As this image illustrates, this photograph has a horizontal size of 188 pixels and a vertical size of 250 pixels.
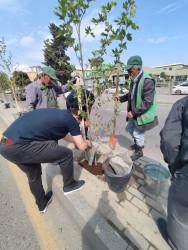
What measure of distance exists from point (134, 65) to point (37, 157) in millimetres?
2136

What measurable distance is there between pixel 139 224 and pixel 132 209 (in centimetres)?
19

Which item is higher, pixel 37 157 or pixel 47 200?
pixel 37 157

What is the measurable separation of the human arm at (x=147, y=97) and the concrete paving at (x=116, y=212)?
1196 mm

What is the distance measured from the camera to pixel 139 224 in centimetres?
143

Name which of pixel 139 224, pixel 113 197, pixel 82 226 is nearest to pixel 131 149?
pixel 113 197

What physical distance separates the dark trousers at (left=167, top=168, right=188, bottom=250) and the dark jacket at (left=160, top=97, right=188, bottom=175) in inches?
4.1

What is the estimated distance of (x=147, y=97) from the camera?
215 cm

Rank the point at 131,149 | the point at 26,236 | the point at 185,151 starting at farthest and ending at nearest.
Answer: the point at 131,149
the point at 26,236
the point at 185,151

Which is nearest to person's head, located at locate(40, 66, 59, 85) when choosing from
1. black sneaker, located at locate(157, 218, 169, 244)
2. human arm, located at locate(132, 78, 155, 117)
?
human arm, located at locate(132, 78, 155, 117)

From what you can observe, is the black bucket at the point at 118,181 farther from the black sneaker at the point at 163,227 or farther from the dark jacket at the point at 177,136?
the dark jacket at the point at 177,136

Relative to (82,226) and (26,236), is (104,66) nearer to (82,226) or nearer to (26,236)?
(82,226)

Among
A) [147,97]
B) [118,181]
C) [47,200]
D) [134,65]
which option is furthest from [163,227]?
[134,65]

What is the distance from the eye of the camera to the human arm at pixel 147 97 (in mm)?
2115

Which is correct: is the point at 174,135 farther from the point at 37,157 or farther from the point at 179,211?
the point at 37,157
